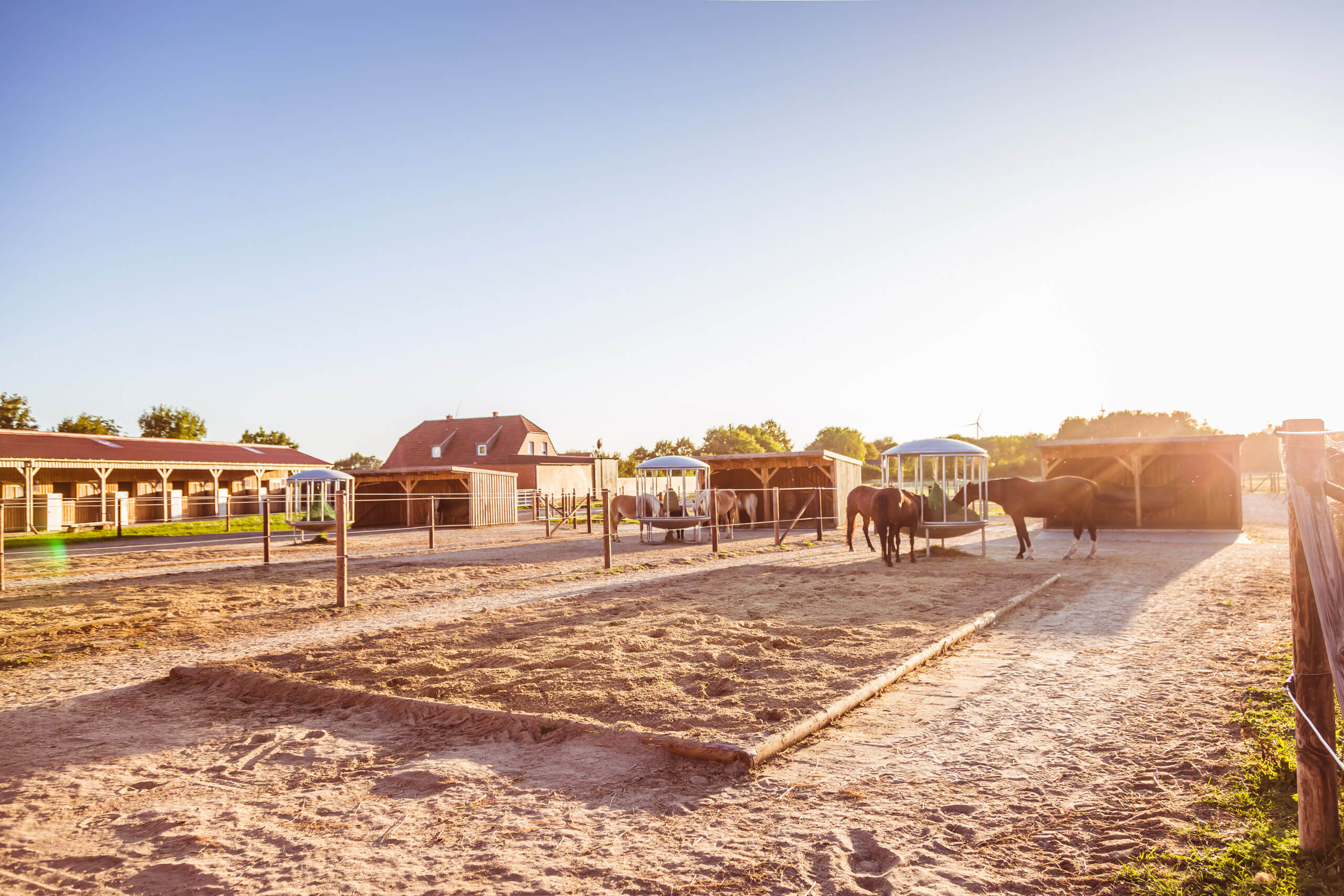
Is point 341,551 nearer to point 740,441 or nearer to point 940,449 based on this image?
point 940,449

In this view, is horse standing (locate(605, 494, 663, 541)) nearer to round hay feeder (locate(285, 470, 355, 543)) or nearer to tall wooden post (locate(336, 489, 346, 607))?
round hay feeder (locate(285, 470, 355, 543))

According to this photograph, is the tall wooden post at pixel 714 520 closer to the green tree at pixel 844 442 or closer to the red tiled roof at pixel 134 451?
the red tiled roof at pixel 134 451

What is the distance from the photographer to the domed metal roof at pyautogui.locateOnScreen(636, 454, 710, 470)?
2242 cm

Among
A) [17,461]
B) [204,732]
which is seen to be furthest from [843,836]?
[17,461]

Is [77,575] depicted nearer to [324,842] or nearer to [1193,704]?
[324,842]

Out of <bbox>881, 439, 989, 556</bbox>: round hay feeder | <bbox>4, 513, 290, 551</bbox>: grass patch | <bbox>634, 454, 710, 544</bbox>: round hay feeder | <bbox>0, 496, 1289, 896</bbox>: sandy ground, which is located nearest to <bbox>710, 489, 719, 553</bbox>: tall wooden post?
<bbox>634, 454, 710, 544</bbox>: round hay feeder

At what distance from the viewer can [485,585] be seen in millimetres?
12789

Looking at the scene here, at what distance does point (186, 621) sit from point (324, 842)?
7681 millimetres

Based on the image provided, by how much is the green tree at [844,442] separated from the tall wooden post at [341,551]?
2568 inches

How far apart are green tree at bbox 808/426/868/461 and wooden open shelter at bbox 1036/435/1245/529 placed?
159 ft

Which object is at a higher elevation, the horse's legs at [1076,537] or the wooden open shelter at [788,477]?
the wooden open shelter at [788,477]

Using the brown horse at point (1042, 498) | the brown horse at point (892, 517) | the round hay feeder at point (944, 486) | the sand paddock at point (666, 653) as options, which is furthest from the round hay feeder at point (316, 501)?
the brown horse at point (1042, 498)

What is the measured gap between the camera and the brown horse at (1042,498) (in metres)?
16.9

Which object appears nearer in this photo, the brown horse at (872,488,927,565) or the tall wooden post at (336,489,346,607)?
the tall wooden post at (336,489,346,607)
